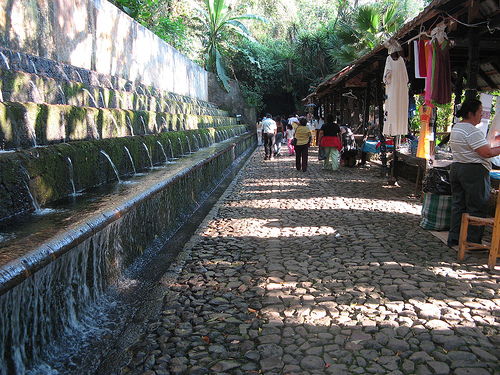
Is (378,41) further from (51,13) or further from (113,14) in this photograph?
(51,13)

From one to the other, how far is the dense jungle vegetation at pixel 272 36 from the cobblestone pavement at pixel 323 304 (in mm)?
16624

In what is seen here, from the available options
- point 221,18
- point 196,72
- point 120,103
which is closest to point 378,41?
point 196,72

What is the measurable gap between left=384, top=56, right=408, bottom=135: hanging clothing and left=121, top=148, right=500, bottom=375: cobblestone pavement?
125 inches

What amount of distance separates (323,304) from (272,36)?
42696 mm

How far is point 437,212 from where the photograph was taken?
6012 mm

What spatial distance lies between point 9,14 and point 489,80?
1038 centimetres

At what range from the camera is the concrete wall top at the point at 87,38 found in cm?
760

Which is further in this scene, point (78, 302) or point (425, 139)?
point (425, 139)

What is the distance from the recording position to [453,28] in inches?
277

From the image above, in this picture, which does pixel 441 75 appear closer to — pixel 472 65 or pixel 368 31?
pixel 472 65

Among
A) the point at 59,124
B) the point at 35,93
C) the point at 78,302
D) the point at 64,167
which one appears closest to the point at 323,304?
the point at 78,302

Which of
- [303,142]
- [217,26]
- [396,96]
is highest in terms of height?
[217,26]

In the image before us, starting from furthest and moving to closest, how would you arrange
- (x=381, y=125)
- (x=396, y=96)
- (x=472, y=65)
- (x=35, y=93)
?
(x=381, y=125) → (x=396, y=96) → (x=472, y=65) → (x=35, y=93)

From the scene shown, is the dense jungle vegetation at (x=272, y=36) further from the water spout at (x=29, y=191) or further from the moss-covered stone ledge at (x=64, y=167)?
the water spout at (x=29, y=191)
